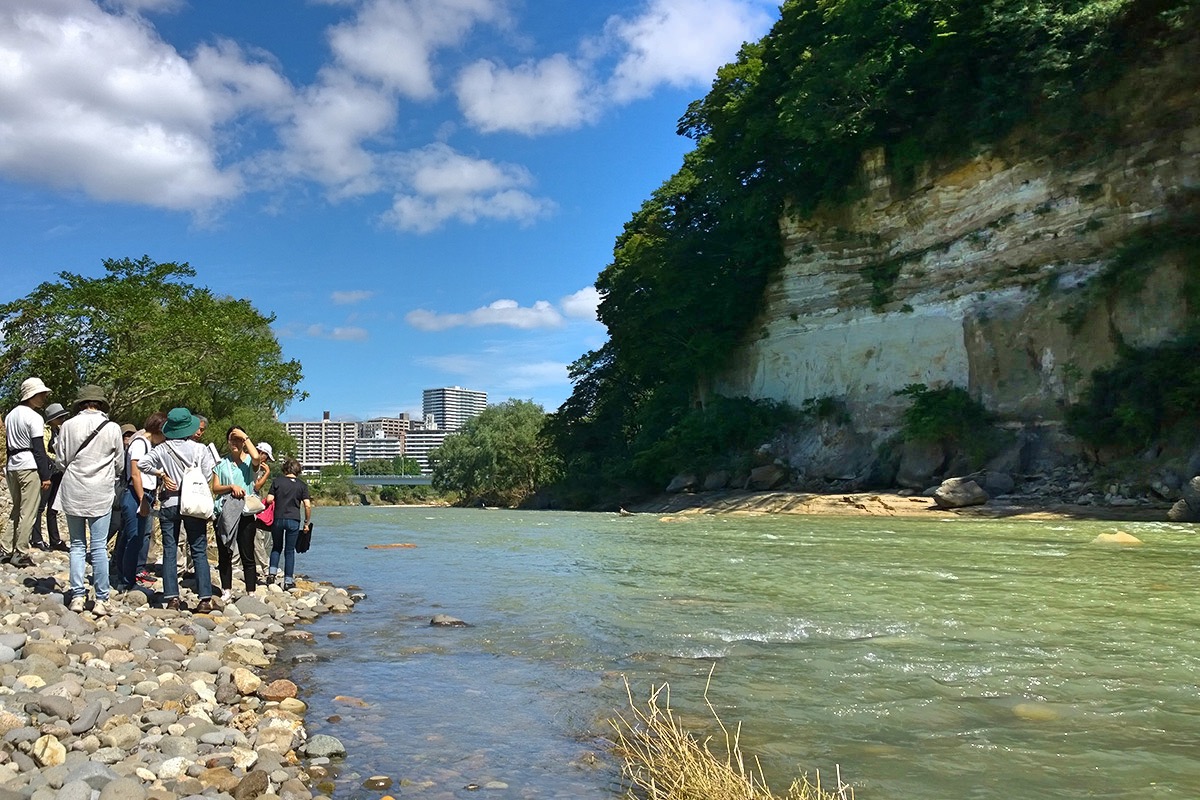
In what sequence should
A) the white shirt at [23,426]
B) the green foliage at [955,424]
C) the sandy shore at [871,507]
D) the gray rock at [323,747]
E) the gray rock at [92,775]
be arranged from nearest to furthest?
the gray rock at [92,775]
the gray rock at [323,747]
the white shirt at [23,426]
the sandy shore at [871,507]
the green foliage at [955,424]

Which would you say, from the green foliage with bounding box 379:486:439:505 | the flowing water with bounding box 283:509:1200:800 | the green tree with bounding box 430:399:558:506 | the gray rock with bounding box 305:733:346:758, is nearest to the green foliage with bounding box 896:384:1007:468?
the flowing water with bounding box 283:509:1200:800

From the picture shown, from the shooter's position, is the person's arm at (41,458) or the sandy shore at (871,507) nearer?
the person's arm at (41,458)

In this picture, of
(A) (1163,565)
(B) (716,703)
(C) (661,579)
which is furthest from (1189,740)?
(A) (1163,565)

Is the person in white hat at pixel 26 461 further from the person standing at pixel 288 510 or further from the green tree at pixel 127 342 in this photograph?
the green tree at pixel 127 342

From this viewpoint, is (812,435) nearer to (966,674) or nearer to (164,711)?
(966,674)

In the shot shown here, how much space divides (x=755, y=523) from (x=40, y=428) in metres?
19.1

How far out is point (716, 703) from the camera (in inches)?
227

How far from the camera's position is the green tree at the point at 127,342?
2580 cm

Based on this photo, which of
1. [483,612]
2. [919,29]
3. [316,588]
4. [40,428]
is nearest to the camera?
[40,428]

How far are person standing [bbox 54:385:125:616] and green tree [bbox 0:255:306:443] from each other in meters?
19.6

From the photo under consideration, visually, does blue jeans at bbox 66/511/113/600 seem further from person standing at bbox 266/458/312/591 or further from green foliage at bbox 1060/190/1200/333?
green foliage at bbox 1060/190/1200/333

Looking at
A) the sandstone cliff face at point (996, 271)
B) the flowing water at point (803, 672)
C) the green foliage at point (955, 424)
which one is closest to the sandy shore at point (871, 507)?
the green foliage at point (955, 424)

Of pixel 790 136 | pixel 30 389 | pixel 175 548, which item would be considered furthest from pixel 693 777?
pixel 790 136

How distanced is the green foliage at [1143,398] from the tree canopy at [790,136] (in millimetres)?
6957
